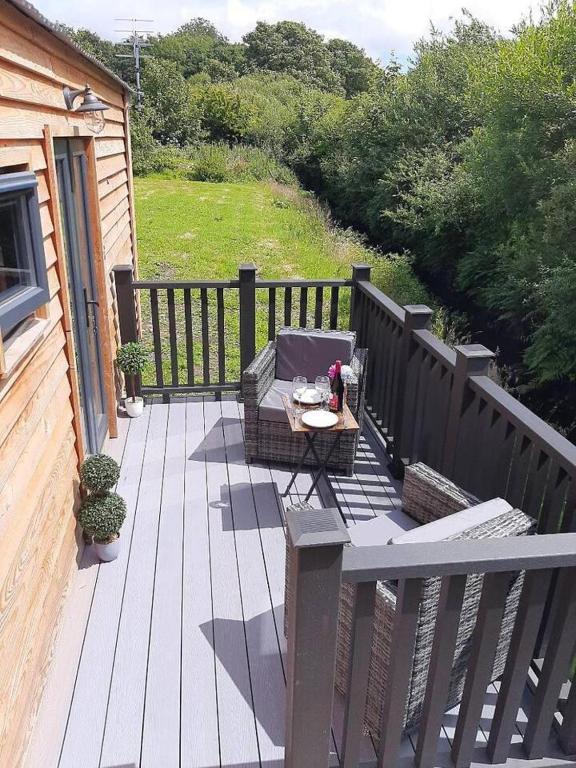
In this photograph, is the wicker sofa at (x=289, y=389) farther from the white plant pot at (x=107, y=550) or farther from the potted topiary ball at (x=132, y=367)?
the white plant pot at (x=107, y=550)

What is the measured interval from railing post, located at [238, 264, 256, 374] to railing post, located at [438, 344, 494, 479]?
6.71 ft

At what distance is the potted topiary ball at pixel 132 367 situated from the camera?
4129 mm

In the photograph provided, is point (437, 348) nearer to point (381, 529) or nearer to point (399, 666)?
point (381, 529)

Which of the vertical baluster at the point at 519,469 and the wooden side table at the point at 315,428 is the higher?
the vertical baluster at the point at 519,469

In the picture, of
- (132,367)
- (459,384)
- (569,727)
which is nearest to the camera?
(569,727)

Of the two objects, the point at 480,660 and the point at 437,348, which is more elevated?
the point at 437,348

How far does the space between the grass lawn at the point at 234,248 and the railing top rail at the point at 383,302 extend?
2.30m

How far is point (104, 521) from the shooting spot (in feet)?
8.58

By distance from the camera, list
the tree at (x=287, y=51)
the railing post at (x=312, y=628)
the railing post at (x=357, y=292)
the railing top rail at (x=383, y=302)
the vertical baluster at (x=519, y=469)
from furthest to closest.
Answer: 1. the tree at (x=287, y=51)
2. the railing post at (x=357, y=292)
3. the railing top rail at (x=383, y=302)
4. the vertical baluster at (x=519, y=469)
5. the railing post at (x=312, y=628)

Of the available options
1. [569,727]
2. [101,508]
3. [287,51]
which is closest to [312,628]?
[569,727]

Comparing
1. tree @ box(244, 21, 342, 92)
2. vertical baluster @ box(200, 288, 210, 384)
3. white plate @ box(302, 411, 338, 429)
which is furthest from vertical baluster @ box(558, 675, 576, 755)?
tree @ box(244, 21, 342, 92)

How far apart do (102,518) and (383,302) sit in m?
2.27

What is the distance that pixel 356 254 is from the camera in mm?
12750

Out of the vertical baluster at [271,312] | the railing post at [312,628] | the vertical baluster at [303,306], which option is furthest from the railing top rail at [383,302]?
the railing post at [312,628]
